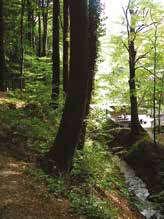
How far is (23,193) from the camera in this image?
8586mm

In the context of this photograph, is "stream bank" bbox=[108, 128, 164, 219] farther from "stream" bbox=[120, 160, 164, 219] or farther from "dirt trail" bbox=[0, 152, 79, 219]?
"dirt trail" bbox=[0, 152, 79, 219]

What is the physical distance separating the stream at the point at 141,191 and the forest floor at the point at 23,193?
12.6 ft

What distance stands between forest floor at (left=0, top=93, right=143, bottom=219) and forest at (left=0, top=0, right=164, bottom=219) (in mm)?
24

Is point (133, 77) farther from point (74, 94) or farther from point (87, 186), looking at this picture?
point (74, 94)

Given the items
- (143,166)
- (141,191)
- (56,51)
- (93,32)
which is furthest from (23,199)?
(143,166)

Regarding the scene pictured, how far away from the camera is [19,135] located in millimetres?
12203

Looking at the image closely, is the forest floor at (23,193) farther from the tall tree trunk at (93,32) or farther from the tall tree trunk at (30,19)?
the tall tree trunk at (30,19)

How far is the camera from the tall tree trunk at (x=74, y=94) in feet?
31.3

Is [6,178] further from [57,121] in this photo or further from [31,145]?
[57,121]

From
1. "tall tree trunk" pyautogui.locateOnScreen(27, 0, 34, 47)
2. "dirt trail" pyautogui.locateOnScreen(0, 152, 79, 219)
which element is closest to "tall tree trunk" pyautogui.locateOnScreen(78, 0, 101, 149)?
"dirt trail" pyautogui.locateOnScreen(0, 152, 79, 219)

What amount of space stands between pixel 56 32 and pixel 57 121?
4228 millimetres

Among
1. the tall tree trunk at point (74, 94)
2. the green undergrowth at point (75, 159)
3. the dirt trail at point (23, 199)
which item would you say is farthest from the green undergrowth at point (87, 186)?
the tall tree trunk at point (74, 94)

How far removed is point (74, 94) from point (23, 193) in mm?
2709

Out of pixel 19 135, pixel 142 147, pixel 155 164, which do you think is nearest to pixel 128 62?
pixel 142 147
